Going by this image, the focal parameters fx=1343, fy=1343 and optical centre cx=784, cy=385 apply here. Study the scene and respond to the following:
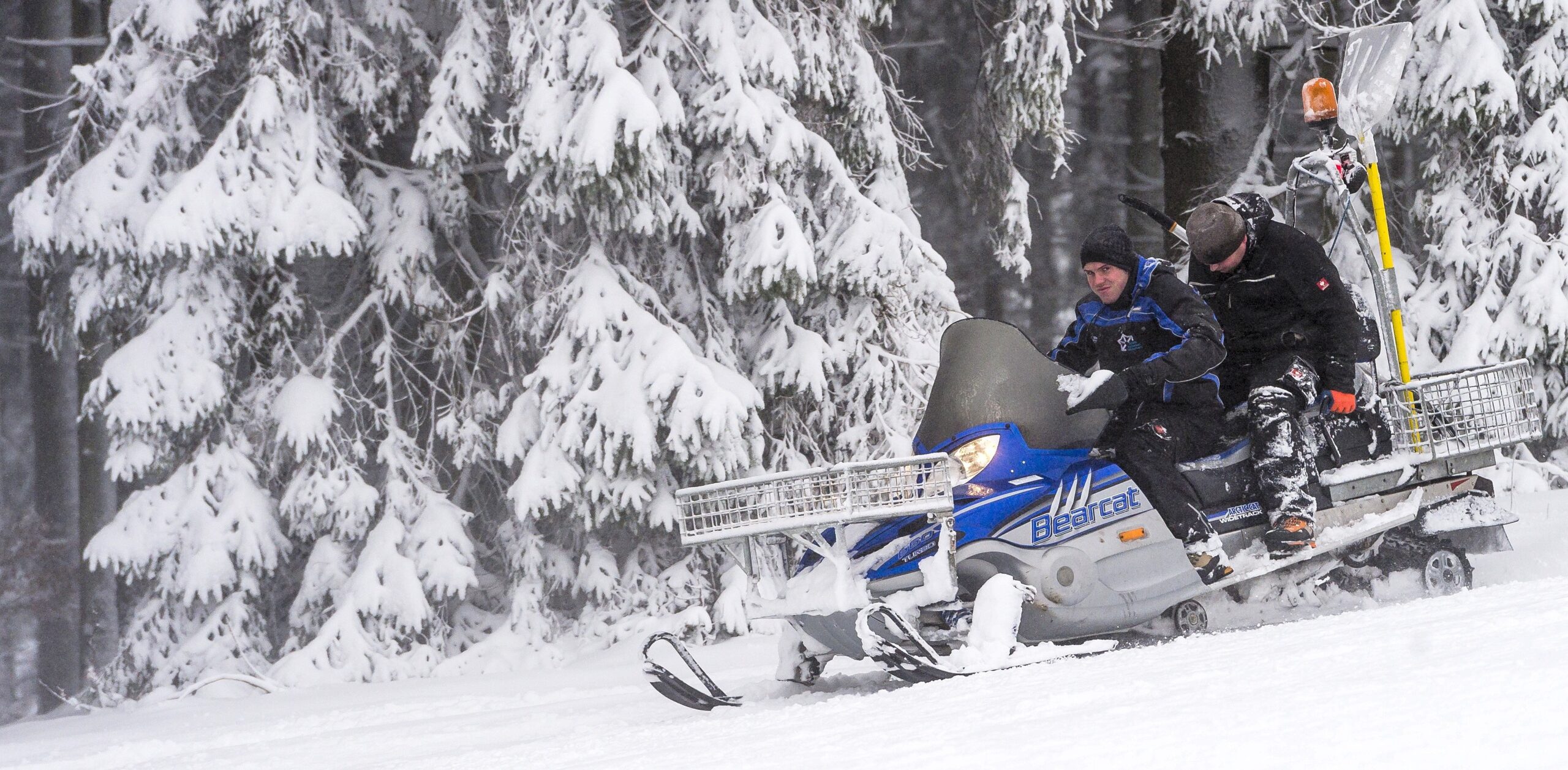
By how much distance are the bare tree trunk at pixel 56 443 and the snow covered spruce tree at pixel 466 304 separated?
2793 millimetres

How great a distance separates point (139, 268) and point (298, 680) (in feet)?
8.38

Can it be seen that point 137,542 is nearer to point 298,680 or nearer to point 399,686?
point 298,680

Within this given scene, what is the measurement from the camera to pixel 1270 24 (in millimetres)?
8656

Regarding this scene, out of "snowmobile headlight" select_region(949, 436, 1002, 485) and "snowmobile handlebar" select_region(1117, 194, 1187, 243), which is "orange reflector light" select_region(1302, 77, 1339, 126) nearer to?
"snowmobile handlebar" select_region(1117, 194, 1187, 243)

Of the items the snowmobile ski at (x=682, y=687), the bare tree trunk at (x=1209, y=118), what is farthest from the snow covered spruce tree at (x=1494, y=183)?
the snowmobile ski at (x=682, y=687)

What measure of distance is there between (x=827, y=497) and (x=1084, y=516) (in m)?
1.02

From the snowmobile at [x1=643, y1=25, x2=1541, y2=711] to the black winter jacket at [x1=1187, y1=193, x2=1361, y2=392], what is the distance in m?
0.21

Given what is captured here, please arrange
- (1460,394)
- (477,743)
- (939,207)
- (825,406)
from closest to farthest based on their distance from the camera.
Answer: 1. (477,743)
2. (1460,394)
3. (825,406)
4. (939,207)

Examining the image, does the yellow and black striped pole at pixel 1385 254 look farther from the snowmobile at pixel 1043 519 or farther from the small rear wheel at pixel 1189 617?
the small rear wheel at pixel 1189 617

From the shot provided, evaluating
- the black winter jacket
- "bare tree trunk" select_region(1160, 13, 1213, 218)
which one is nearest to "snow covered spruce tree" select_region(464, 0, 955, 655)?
the black winter jacket

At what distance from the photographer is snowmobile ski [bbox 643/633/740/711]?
4414mm

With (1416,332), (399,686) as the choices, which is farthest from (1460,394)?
(399,686)

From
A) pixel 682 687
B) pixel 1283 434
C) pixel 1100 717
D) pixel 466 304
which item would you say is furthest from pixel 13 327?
pixel 1100 717

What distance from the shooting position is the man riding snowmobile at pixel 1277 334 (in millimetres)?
4816
